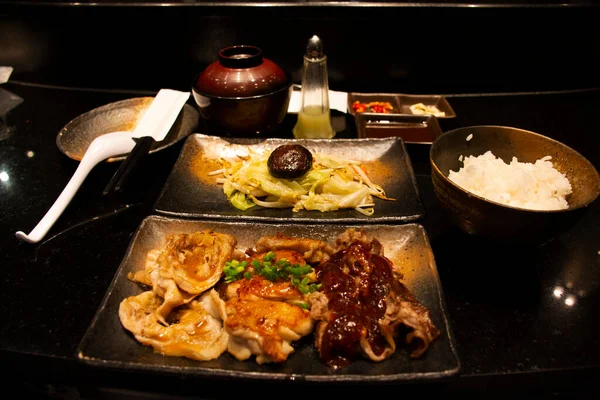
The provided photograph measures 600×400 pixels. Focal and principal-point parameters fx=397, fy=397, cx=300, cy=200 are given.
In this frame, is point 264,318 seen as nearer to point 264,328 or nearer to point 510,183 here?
point 264,328

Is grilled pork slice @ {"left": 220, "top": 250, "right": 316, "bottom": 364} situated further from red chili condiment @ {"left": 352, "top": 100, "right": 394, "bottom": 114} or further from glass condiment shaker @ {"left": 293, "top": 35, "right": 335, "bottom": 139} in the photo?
red chili condiment @ {"left": 352, "top": 100, "right": 394, "bottom": 114}

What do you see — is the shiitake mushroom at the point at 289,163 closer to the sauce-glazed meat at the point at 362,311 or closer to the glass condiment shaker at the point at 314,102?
the glass condiment shaker at the point at 314,102

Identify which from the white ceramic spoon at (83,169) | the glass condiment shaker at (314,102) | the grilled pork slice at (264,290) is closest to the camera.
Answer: the grilled pork slice at (264,290)

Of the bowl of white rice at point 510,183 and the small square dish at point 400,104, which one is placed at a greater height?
the bowl of white rice at point 510,183

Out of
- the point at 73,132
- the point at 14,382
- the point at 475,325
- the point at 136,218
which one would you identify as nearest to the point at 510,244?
the point at 475,325

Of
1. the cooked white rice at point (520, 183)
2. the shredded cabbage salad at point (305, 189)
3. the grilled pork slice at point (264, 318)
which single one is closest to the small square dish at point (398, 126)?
the shredded cabbage salad at point (305, 189)
